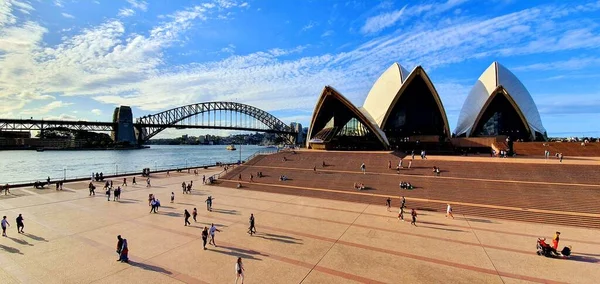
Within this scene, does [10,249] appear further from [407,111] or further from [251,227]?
[407,111]

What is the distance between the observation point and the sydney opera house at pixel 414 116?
38.5 metres

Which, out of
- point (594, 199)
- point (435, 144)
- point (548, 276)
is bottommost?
point (548, 276)

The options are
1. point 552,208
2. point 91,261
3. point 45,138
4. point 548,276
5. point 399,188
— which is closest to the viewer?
point 548,276

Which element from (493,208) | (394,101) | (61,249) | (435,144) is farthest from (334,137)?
(61,249)

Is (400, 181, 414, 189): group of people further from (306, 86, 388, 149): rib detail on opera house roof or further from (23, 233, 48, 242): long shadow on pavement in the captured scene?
(23, 233, 48, 242): long shadow on pavement

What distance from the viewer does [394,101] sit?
130ft

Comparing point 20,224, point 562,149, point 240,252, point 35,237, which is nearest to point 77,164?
point 20,224

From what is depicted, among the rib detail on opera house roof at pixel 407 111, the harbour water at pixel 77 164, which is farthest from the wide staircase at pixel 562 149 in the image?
the harbour water at pixel 77 164

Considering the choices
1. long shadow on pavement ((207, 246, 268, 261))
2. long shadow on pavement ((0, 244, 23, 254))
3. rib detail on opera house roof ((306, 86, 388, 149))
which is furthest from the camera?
rib detail on opera house roof ((306, 86, 388, 149))

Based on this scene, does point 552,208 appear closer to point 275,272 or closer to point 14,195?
point 275,272

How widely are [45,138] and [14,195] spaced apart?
407 ft

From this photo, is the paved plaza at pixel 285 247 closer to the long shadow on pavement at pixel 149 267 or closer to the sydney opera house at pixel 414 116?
the long shadow on pavement at pixel 149 267

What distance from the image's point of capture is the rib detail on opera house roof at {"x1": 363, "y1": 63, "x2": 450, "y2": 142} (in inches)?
1566

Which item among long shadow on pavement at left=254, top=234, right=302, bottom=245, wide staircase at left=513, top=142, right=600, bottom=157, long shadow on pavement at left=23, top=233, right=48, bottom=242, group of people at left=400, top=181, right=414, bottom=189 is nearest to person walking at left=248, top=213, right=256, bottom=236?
long shadow on pavement at left=254, top=234, right=302, bottom=245
